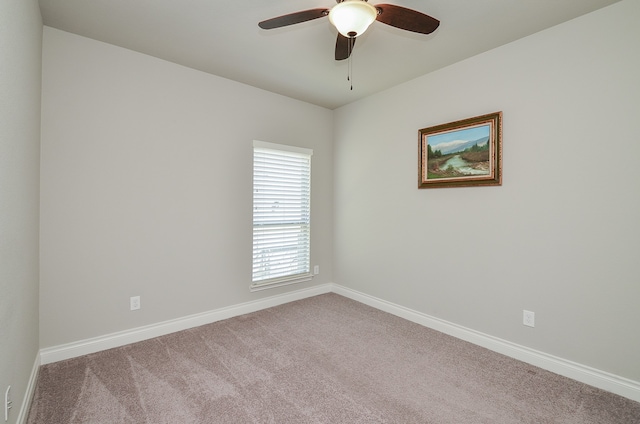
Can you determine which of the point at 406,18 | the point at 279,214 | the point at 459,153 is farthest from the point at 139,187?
the point at 459,153

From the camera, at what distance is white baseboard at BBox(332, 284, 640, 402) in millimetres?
2031

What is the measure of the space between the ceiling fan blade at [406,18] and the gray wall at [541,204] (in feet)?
4.16

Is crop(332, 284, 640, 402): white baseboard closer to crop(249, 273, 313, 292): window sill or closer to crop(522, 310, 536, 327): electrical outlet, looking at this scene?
crop(522, 310, 536, 327): electrical outlet

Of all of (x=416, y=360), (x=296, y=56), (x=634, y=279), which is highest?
(x=296, y=56)

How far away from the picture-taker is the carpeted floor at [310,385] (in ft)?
5.97

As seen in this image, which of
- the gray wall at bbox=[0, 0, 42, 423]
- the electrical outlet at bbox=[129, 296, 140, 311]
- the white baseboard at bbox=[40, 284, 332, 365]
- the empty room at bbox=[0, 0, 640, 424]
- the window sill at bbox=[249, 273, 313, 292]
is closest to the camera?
the gray wall at bbox=[0, 0, 42, 423]

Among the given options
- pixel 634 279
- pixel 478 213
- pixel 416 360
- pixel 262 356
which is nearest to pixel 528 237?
pixel 478 213

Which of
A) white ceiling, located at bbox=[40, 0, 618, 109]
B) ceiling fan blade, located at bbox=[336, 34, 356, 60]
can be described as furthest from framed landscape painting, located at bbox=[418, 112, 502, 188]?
ceiling fan blade, located at bbox=[336, 34, 356, 60]

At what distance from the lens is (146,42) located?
2.59m

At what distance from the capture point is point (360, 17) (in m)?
1.66

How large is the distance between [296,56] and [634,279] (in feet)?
10.3

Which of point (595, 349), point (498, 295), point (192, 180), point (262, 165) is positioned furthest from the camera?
point (262, 165)

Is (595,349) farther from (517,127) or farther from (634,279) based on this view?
(517,127)

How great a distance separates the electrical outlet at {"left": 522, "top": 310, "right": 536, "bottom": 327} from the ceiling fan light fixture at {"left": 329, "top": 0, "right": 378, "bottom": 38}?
8.37ft
